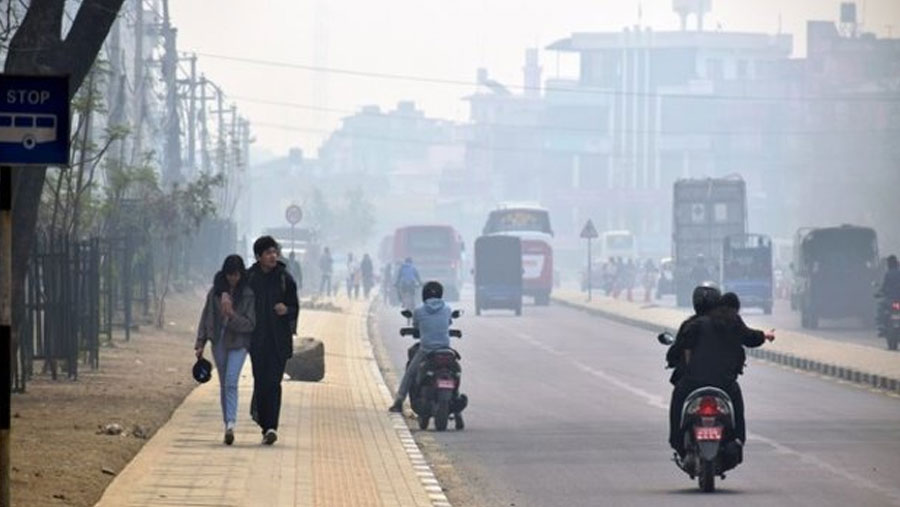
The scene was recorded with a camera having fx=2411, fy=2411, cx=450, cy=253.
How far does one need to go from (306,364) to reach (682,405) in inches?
591

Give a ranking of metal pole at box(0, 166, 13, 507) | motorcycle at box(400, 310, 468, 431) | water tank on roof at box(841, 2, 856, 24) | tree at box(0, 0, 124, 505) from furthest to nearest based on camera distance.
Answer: water tank on roof at box(841, 2, 856, 24) < tree at box(0, 0, 124, 505) < motorcycle at box(400, 310, 468, 431) < metal pole at box(0, 166, 13, 507)

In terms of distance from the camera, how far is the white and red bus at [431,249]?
300 ft

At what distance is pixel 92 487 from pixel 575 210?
175 meters

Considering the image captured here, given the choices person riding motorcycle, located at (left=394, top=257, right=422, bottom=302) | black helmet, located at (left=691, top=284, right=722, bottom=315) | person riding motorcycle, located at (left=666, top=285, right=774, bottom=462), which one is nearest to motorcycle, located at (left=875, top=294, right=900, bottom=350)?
person riding motorcycle, located at (left=394, top=257, right=422, bottom=302)

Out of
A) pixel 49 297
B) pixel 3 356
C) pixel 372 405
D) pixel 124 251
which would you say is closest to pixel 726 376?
pixel 3 356

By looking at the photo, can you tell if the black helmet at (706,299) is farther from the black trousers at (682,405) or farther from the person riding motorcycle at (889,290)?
the person riding motorcycle at (889,290)

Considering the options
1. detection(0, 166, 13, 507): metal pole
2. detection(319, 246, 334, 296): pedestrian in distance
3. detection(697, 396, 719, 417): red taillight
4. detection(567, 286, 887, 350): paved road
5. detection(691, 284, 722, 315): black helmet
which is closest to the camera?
detection(0, 166, 13, 507): metal pole

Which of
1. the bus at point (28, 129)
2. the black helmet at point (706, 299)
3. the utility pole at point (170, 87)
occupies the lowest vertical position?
the black helmet at point (706, 299)

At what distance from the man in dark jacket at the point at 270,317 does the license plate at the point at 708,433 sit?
434cm

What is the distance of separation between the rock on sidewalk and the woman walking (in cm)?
1168

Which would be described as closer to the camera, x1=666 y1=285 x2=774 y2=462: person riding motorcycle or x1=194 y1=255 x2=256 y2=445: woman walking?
x1=666 y1=285 x2=774 y2=462: person riding motorcycle

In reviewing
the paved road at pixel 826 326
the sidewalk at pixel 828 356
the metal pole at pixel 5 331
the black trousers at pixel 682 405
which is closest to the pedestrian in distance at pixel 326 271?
the paved road at pixel 826 326

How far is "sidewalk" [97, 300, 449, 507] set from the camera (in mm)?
16922

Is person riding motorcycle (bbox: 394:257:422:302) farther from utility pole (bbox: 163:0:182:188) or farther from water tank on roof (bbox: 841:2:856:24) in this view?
water tank on roof (bbox: 841:2:856:24)
